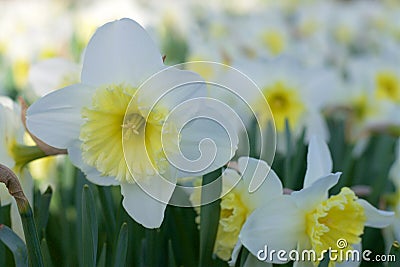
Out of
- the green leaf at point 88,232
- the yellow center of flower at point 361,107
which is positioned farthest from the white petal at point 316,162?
the yellow center of flower at point 361,107

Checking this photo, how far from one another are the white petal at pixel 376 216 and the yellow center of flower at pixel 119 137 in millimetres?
336

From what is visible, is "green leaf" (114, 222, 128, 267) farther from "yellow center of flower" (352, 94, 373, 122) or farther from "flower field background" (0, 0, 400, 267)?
"yellow center of flower" (352, 94, 373, 122)

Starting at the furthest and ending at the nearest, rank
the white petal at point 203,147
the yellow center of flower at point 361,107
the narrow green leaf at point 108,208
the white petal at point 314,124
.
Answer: the yellow center of flower at point 361,107 < the white petal at point 314,124 < the narrow green leaf at point 108,208 < the white petal at point 203,147

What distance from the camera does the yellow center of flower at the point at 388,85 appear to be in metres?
2.09

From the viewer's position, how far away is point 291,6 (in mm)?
4523

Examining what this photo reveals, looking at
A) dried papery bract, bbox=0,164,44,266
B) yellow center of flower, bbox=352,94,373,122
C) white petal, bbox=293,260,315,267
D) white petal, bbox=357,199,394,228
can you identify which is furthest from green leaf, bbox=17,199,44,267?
yellow center of flower, bbox=352,94,373,122

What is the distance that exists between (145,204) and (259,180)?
178 mm

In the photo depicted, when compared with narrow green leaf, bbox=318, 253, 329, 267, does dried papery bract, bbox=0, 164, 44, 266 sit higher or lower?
higher

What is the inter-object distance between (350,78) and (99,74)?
1.80m

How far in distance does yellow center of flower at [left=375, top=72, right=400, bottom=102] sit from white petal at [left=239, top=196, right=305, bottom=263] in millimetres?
1304

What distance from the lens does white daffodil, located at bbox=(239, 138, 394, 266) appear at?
0.87 metres

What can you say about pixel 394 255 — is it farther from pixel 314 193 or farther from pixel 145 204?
pixel 145 204

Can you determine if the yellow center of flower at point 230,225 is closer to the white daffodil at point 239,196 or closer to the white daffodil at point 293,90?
the white daffodil at point 239,196

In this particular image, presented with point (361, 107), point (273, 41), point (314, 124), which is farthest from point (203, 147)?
point (273, 41)
